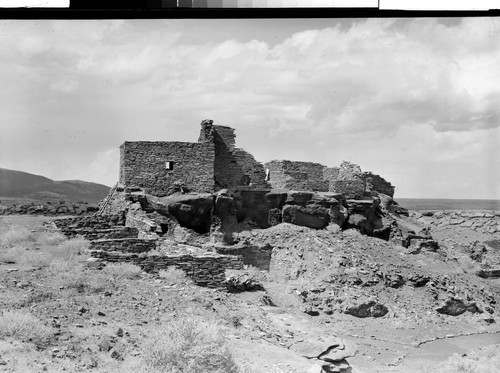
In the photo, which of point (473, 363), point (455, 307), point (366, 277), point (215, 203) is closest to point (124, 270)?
point (215, 203)

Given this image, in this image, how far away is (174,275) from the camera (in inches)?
317

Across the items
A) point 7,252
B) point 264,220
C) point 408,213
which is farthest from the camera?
point 408,213

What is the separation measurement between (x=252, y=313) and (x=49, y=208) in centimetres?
923

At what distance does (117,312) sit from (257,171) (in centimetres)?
770

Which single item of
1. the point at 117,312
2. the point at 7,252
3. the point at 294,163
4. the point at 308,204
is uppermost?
the point at 294,163

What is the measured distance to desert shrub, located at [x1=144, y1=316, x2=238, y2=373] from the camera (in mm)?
5223

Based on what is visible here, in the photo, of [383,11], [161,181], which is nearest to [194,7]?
[383,11]

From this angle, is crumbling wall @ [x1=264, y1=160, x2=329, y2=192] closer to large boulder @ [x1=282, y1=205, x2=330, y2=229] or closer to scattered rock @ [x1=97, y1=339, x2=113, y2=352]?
A: large boulder @ [x1=282, y1=205, x2=330, y2=229]

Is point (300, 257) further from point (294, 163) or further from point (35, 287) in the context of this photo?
point (35, 287)

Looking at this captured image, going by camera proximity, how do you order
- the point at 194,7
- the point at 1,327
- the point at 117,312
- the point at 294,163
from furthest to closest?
the point at 294,163 → the point at 117,312 → the point at 194,7 → the point at 1,327

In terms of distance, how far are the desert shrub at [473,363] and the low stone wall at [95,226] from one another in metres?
6.00

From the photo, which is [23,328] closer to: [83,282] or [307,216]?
[83,282]

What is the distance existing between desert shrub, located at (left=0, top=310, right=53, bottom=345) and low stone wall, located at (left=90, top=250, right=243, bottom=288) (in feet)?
9.40

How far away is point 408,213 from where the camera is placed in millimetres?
16703
